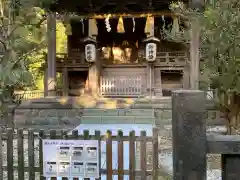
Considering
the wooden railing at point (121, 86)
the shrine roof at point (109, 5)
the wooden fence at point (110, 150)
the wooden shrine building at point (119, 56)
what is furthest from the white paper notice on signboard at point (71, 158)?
the shrine roof at point (109, 5)

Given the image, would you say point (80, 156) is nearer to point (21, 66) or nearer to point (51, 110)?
point (21, 66)

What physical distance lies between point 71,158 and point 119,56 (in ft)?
48.9


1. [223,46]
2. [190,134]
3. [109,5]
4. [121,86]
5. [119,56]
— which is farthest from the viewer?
[119,56]

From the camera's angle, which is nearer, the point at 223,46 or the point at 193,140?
the point at 193,140

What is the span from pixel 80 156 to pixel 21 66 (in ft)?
6.46

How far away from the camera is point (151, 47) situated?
1550cm

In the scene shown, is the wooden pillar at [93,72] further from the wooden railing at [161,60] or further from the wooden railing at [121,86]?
the wooden railing at [161,60]

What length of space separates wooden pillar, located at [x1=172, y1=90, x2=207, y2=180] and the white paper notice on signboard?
7.07 ft

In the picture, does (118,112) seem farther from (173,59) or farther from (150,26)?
(173,59)

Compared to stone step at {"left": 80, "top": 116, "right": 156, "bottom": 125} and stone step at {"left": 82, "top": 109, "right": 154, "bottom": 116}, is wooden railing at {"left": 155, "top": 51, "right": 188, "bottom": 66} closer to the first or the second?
stone step at {"left": 82, "top": 109, "right": 154, "bottom": 116}

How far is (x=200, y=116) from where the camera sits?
2.01m

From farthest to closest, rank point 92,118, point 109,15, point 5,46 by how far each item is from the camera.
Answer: point 109,15, point 92,118, point 5,46

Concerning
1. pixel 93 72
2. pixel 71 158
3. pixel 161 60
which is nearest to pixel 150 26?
pixel 161 60

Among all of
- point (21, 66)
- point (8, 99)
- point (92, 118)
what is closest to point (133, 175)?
point (21, 66)
